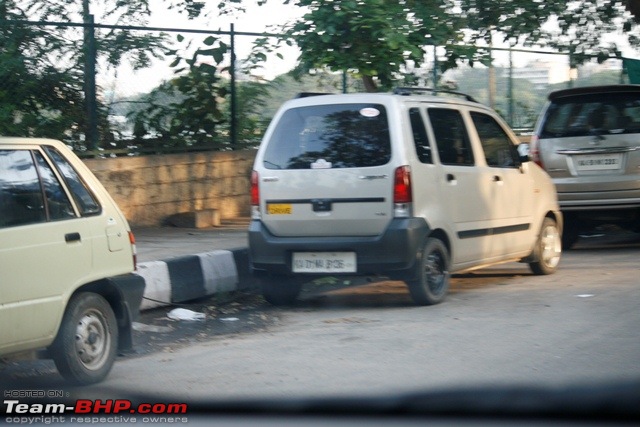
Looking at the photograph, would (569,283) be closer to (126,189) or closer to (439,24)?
(439,24)

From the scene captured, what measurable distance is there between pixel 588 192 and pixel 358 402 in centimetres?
900

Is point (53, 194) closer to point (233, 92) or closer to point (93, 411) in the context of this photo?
point (93, 411)

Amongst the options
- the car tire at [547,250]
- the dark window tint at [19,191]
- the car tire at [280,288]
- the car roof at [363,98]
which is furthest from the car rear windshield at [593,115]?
the dark window tint at [19,191]

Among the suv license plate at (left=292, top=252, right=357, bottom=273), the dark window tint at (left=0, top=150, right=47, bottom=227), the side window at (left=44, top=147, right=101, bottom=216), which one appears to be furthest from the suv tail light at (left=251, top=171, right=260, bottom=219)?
the dark window tint at (left=0, top=150, right=47, bottom=227)

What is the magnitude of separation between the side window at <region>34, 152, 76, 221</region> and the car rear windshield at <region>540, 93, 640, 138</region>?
7.67 meters

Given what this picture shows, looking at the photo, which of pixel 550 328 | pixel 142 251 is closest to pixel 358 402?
pixel 550 328

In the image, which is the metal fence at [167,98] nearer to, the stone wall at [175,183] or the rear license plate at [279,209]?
the stone wall at [175,183]

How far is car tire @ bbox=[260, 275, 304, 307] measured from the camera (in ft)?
30.3

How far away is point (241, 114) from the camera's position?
15195 millimetres

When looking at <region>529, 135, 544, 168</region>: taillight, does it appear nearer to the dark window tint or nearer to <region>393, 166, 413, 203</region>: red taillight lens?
<region>393, 166, 413, 203</region>: red taillight lens

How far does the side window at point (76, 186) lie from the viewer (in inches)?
247

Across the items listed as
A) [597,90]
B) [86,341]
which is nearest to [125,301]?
[86,341]

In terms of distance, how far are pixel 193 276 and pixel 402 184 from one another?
2321mm

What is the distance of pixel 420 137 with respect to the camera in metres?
8.97
